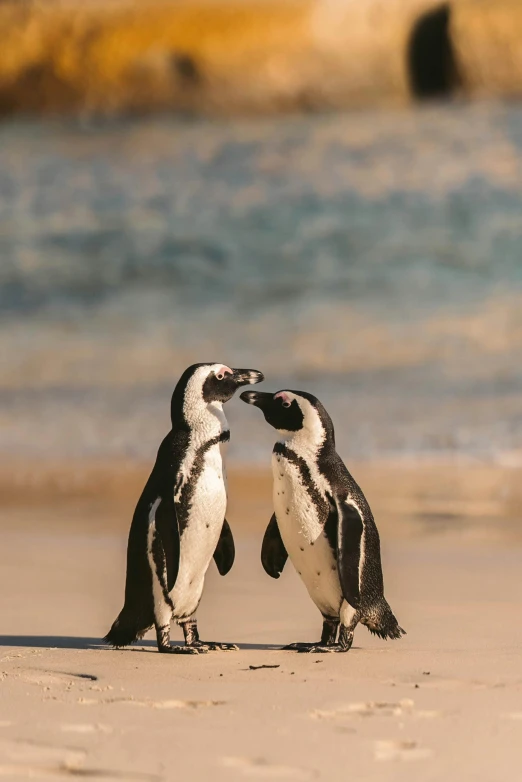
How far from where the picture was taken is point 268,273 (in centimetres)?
1944

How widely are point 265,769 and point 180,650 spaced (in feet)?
4.21

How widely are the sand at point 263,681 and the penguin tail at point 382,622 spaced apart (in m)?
0.06

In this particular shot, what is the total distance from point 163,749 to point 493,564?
2.77 metres

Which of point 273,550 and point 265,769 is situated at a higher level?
point 273,550

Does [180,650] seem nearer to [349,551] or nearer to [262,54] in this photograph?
[349,551]

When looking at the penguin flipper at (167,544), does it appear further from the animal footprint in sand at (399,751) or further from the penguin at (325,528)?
the animal footprint in sand at (399,751)

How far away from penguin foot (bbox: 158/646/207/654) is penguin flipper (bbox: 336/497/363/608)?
449mm

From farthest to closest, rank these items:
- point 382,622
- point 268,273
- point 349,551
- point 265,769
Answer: point 268,273
point 382,622
point 349,551
point 265,769

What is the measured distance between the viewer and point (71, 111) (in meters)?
24.7

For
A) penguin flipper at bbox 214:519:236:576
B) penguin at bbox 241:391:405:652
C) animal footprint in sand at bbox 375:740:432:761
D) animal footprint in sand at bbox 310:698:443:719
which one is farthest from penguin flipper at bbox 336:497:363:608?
animal footprint in sand at bbox 375:740:432:761

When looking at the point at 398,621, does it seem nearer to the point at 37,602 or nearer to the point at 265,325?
the point at 37,602

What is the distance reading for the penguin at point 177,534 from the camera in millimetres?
4066

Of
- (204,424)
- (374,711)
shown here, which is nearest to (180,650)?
(204,424)

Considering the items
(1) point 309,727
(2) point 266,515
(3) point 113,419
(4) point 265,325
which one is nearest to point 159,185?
(4) point 265,325
